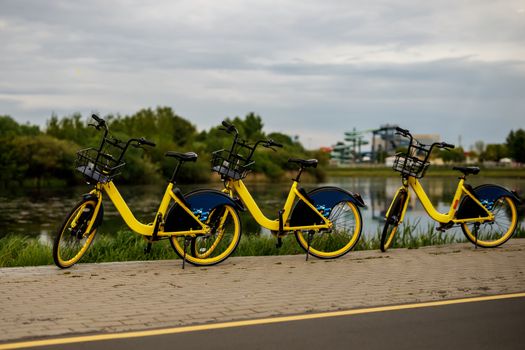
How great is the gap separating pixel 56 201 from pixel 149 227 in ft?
95.0

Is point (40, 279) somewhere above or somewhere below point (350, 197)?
below

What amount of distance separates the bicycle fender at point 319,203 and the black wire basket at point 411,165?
0.98 m

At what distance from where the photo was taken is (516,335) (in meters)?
4.77

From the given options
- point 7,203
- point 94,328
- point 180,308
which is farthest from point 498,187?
point 7,203

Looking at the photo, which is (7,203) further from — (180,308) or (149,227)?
(180,308)

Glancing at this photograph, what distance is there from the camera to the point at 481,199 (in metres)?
9.45

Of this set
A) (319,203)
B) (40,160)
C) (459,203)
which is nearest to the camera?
(319,203)

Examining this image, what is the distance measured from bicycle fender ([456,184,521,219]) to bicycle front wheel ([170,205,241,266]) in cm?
339

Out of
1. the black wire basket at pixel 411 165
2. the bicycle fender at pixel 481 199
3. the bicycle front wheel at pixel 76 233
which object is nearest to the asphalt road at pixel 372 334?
the bicycle front wheel at pixel 76 233

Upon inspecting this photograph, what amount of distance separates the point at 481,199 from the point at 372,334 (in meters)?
5.30

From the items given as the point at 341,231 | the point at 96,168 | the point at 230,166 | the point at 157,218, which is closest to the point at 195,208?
the point at 157,218

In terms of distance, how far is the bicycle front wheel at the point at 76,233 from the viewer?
7180mm

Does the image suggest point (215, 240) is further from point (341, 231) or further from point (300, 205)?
point (341, 231)

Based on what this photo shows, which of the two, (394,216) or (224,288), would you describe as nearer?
(224,288)
